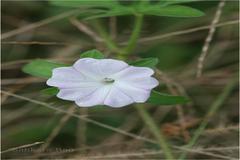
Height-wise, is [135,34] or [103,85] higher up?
[135,34]

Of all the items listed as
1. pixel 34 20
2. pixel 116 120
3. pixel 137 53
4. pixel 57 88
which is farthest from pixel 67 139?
pixel 57 88

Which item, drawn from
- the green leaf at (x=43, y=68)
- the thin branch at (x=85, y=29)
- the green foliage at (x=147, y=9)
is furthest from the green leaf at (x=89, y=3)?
the thin branch at (x=85, y=29)

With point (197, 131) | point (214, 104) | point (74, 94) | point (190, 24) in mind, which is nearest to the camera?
point (74, 94)

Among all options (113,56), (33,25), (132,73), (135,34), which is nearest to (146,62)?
(132,73)

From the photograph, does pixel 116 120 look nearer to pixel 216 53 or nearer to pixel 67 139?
pixel 67 139

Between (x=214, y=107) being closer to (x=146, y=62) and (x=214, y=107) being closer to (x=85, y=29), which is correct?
(x=85, y=29)

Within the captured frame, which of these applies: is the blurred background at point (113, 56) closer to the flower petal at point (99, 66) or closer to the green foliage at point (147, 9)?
the green foliage at point (147, 9)
